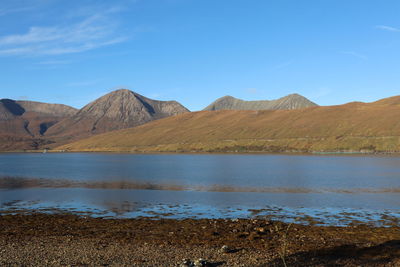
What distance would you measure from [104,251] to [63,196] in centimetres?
3192

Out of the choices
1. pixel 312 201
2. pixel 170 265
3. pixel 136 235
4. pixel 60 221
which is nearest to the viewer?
pixel 170 265

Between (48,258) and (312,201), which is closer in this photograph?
(48,258)

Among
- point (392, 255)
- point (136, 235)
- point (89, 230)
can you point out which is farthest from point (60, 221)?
point (392, 255)

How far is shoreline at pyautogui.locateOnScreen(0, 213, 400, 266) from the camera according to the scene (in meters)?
20.6

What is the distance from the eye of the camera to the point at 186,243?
24.8 meters

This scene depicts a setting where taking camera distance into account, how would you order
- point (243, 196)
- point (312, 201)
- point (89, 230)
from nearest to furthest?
point (89, 230) → point (312, 201) → point (243, 196)

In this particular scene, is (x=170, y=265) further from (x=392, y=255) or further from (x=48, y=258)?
(x=392, y=255)

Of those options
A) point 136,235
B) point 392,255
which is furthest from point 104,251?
point 392,255

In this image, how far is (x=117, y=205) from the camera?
43188 millimetres

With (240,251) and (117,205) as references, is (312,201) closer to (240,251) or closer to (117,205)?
Result: (117,205)

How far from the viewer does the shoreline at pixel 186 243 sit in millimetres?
20625

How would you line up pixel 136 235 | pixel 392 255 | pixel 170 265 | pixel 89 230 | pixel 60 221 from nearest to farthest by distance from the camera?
pixel 170 265 < pixel 392 255 < pixel 136 235 < pixel 89 230 < pixel 60 221

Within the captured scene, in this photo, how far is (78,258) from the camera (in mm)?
20641

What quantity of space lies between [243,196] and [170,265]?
32171 millimetres
